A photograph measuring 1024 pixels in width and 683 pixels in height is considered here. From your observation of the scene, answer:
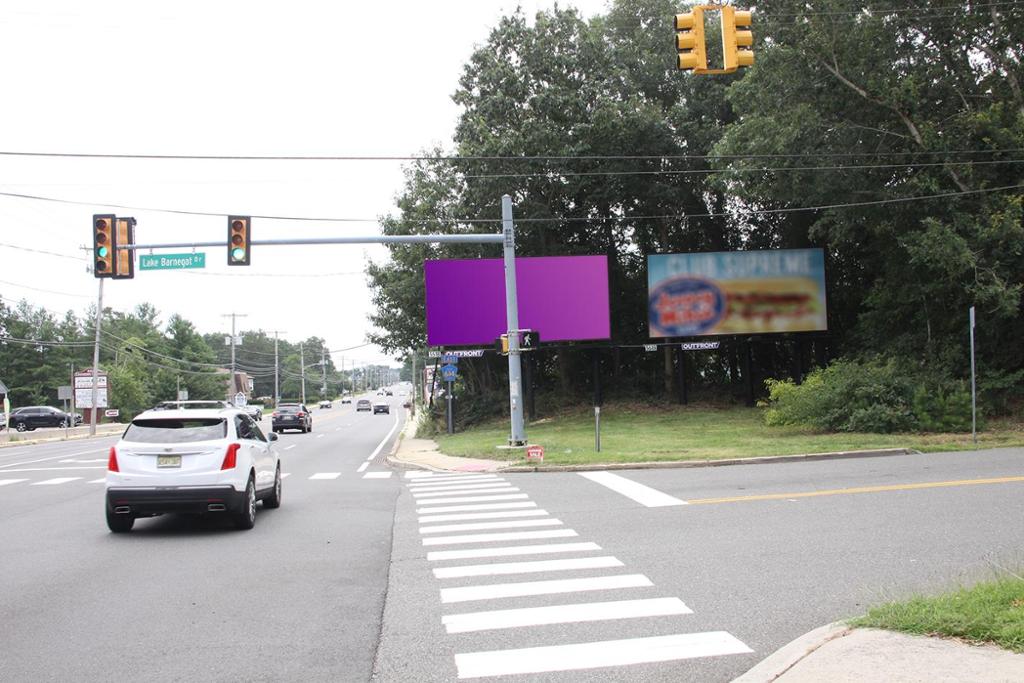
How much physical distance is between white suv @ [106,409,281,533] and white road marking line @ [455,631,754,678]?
21.2ft

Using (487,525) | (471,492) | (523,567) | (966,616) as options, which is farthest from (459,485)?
(966,616)

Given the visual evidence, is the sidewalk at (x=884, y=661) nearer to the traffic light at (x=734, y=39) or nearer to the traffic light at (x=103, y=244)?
the traffic light at (x=734, y=39)

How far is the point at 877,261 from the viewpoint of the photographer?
34688 mm

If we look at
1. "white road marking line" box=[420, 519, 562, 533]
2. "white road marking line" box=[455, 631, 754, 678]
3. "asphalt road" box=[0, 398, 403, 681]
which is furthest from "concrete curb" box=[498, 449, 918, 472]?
"white road marking line" box=[455, 631, 754, 678]

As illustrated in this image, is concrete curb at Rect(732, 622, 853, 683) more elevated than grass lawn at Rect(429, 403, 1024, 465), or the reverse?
concrete curb at Rect(732, 622, 853, 683)

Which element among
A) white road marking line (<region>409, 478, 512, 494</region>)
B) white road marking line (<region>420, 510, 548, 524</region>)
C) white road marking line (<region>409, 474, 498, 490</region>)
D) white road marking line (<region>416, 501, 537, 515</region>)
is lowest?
white road marking line (<region>409, 474, 498, 490</region>)

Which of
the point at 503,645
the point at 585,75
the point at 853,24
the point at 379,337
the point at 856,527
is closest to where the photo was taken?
the point at 503,645

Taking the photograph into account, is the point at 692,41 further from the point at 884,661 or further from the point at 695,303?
the point at 695,303

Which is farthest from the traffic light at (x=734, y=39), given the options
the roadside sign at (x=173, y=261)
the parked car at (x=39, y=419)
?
the parked car at (x=39, y=419)

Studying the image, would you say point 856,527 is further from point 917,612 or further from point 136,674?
point 136,674

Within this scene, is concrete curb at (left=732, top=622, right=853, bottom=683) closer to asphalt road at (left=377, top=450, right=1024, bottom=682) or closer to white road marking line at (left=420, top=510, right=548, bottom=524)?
asphalt road at (left=377, top=450, right=1024, bottom=682)

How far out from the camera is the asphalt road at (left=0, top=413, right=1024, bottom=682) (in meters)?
5.69

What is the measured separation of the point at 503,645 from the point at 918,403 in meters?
20.8

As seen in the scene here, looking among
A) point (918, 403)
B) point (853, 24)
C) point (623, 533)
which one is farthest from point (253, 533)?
point (853, 24)
